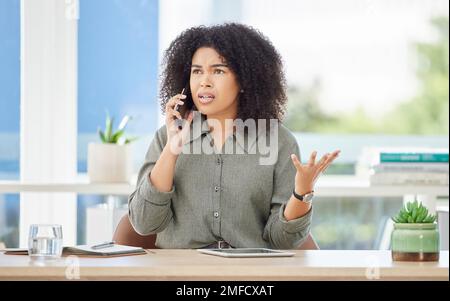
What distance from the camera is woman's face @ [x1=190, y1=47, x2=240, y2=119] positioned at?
2.77 metres

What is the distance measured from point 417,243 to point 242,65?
0.95 metres

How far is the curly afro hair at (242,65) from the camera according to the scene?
286 cm

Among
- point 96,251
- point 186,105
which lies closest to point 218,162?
point 186,105

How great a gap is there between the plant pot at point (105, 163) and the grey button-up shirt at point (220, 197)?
3.57 feet

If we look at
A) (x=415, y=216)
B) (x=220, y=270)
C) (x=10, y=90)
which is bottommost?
(x=220, y=270)

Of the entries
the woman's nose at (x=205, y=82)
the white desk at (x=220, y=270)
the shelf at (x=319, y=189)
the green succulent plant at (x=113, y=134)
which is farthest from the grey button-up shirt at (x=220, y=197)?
the green succulent plant at (x=113, y=134)

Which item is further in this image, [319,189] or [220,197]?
[319,189]

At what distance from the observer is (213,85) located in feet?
9.13

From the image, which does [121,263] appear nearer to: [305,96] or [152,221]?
[152,221]

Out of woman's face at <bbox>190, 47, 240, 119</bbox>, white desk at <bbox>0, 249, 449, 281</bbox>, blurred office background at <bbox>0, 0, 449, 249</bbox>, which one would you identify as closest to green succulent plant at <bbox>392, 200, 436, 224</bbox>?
white desk at <bbox>0, 249, 449, 281</bbox>

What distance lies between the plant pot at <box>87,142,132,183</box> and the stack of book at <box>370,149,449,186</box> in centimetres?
113

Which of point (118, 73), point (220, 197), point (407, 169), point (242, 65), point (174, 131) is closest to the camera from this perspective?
point (174, 131)

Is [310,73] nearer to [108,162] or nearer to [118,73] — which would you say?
[118,73]

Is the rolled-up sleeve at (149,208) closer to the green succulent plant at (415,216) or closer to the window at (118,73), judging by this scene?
the green succulent plant at (415,216)
